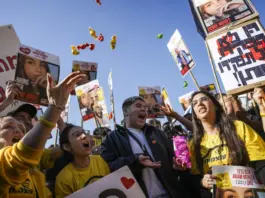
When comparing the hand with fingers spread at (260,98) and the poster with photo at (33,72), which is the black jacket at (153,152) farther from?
the poster with photo at (33,72)

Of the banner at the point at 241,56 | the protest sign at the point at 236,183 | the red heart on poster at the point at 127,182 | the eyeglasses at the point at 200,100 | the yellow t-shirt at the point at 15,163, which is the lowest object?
the protest sign at the point at 236,183

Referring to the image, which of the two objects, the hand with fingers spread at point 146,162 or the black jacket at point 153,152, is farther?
the black jacket at point 153,152

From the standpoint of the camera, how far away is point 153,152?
2912mm

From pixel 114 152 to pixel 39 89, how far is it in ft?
5.46

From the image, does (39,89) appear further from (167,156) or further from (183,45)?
(183,45)

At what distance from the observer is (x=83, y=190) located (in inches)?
90.6

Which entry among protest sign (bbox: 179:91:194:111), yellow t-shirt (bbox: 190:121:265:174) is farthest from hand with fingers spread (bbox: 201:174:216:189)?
protest sign (bbox: 179:91:194:111)

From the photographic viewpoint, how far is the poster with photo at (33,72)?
3.80m

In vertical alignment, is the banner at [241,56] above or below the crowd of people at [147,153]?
above

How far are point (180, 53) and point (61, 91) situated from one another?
449 centimetres

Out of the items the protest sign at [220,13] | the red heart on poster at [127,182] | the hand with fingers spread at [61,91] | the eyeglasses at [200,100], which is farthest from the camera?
the protest sign at [220,13]

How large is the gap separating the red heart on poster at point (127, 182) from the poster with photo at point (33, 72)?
1946mm

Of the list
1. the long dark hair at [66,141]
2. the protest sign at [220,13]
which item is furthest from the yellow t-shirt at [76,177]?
the protest sign at [220,13]

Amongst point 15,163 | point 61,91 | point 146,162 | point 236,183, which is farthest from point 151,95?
point 15,163
